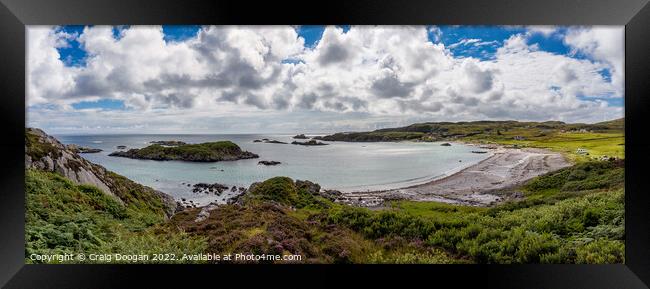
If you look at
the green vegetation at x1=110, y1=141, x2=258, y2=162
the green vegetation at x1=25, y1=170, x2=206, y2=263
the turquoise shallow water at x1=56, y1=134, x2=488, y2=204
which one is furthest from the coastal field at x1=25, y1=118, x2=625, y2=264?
the green vegetation at x1=110, y1=141, x2=258, y2=162

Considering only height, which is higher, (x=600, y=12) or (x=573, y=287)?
(x=600, y=12)

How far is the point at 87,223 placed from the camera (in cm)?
452

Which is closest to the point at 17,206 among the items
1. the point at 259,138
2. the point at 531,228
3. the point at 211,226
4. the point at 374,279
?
the point at 211,226

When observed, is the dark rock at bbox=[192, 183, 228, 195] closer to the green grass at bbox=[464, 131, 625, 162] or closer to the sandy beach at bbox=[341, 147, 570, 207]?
the sandy beach at bbox=[341, 147, 570, 207]

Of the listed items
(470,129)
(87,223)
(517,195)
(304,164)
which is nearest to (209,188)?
(304,164)

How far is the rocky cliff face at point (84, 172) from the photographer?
4691 mm

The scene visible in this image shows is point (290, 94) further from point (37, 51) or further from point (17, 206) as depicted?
point (17, 206)

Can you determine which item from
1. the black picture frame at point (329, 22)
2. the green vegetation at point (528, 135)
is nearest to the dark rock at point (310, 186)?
the green vegetation at point (528, 135)

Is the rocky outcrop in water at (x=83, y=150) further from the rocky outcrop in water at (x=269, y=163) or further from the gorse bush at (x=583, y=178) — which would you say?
the gorse bush at (x=583, y=178)

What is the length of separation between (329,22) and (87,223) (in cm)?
473

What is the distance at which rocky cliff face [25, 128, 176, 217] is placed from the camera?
4.69 metres

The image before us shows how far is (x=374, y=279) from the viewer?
426cm

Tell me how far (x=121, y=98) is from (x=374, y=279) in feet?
16.3

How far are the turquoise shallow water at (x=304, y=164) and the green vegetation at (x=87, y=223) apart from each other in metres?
0.52
